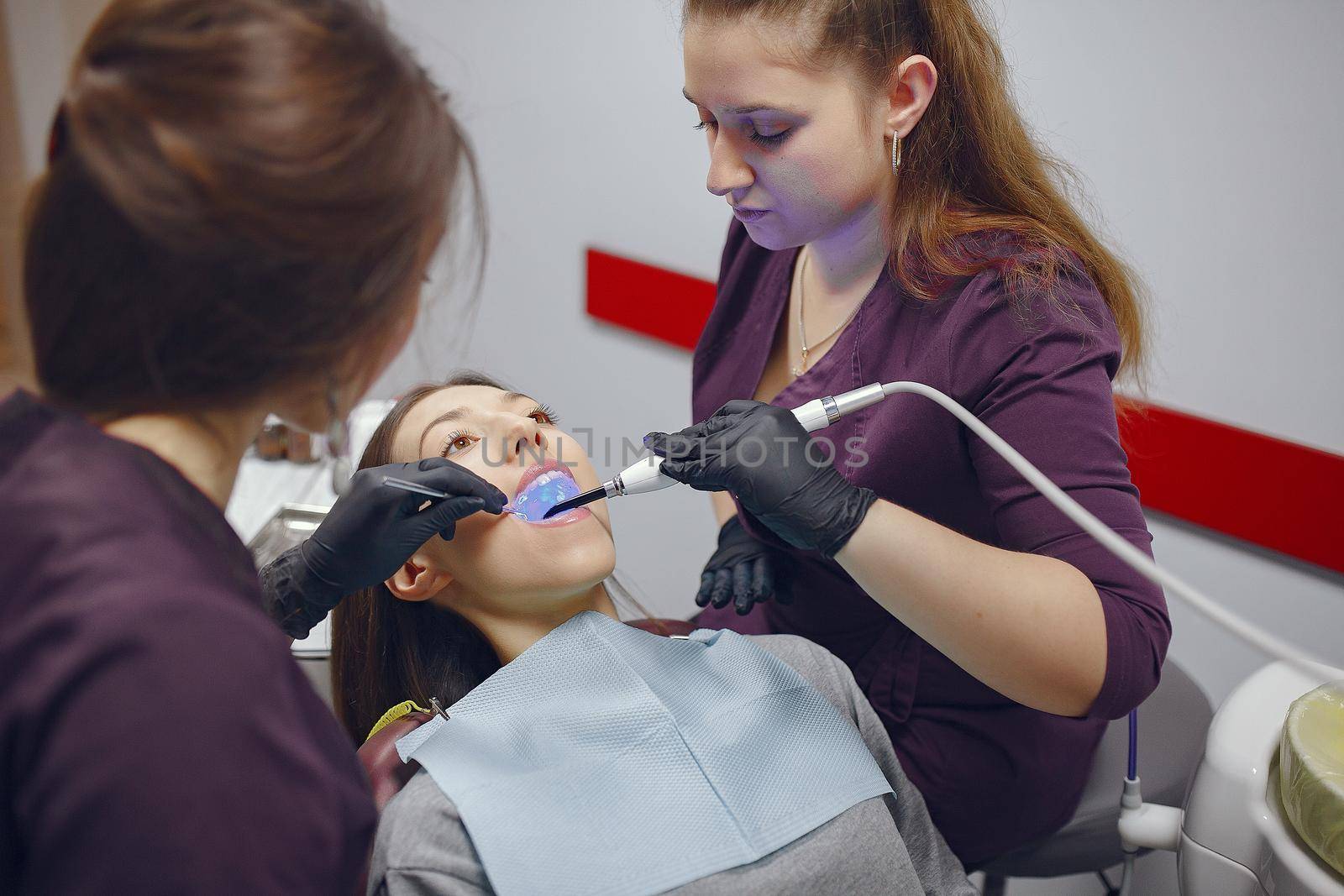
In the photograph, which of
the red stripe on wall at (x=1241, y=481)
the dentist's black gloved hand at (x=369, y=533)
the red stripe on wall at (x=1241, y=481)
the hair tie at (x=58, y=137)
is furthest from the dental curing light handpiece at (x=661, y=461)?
the red stripe on wall at (x=1241, y=481)

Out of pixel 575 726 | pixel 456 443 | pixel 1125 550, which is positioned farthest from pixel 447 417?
pixel 1125 550

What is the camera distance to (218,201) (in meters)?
0.71

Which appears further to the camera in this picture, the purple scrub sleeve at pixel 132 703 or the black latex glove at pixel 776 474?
the black latex glove at pixel 776 474

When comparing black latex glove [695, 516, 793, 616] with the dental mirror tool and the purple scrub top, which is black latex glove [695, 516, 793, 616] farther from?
the dental mirror tool

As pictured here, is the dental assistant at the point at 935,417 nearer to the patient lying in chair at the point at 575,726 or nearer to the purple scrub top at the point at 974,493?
the purple scrub top at the point at 974,493

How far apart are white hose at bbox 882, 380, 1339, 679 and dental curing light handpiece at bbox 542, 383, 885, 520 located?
3 cm

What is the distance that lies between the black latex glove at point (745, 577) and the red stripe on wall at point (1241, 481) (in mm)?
638

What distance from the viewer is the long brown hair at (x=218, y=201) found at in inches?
27.8

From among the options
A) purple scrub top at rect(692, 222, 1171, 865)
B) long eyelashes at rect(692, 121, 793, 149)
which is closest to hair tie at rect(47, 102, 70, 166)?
long eyelashes at rect(692, 121, 793, 149)

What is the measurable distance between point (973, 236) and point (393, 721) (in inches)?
34.8

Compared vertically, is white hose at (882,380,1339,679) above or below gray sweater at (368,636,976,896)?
above

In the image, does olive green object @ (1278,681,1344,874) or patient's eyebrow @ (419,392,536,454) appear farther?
patient's eyebrow @ (419,392,536,454)

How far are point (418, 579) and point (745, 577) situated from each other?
0.43m

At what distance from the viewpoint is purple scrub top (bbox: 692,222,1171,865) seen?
1102 mm
